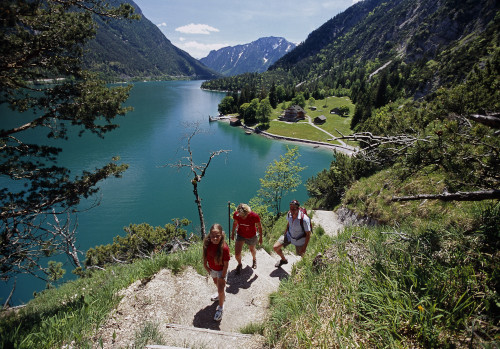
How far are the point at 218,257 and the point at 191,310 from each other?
1.41 meters

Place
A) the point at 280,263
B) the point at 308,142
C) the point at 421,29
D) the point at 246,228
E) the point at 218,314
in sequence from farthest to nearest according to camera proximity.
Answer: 1. the point at 421,29
2. the point at 308,142
3. the point at 280,263
4. the point at 246,228
5. the point at 218,314

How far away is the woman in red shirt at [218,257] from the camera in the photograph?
4.57 meters

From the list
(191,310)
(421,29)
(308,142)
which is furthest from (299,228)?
(421,29)

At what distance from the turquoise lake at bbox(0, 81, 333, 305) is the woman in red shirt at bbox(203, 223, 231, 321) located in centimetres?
992

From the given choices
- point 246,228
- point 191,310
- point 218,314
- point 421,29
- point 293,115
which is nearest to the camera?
point 218,314

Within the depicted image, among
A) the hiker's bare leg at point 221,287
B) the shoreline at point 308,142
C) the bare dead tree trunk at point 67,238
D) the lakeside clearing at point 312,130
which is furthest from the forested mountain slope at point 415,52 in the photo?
the bare dead tree trunk at point 67,238

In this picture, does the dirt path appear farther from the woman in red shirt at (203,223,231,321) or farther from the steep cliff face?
the steep cliff face

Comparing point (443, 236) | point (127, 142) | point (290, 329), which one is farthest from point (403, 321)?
point (127, 142)

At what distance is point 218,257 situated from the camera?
4.61 meters

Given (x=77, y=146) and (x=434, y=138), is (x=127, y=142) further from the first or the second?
(x=434, y=138)

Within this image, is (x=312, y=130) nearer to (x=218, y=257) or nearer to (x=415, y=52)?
(x=218, y=257)

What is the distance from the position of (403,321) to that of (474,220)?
2243 mm

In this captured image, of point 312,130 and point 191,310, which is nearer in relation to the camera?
point 191,310

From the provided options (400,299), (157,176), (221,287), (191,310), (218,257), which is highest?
(400,299)
